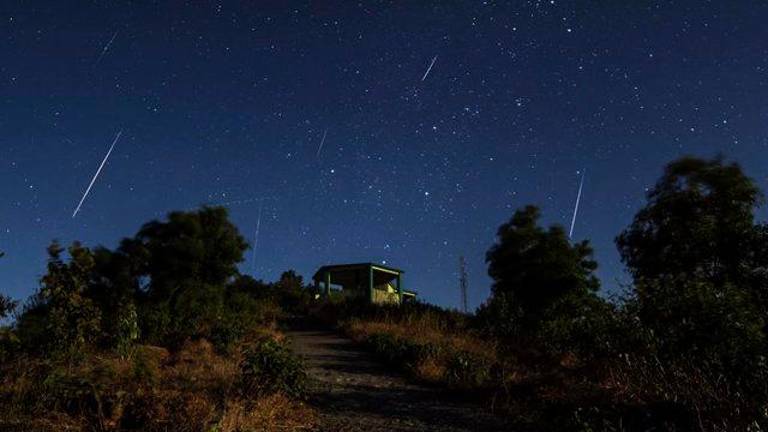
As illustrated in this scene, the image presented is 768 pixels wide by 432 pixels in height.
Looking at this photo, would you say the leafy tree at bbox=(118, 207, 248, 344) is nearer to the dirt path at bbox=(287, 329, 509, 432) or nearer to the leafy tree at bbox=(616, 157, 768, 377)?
the dirt path at bbox=(287, 329, 509, 432)

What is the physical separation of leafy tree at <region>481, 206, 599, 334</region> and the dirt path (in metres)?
10.5

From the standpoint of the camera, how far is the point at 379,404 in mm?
8172

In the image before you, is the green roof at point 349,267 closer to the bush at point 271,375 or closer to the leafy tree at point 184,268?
the leafy tree at point 184,268

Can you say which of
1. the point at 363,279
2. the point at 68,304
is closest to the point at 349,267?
the point at 363,279

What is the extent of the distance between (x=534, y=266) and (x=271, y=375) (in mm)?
15424

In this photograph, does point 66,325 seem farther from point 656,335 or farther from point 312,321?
point 312,321

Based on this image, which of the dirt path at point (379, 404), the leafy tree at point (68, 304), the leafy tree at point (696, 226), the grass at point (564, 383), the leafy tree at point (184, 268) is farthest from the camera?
the leafy tree at point (696, 226)

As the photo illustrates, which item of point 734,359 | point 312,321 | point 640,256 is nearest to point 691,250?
point 640,256

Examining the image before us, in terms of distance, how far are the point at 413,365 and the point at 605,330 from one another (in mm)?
4068

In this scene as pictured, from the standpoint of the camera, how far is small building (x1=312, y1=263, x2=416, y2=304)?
122 ft

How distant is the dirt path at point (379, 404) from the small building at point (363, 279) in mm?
23874

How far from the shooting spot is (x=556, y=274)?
21.0 meters

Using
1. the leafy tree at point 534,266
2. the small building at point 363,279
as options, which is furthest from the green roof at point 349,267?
the leafy tree at point 534,266

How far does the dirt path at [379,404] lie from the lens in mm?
7043
